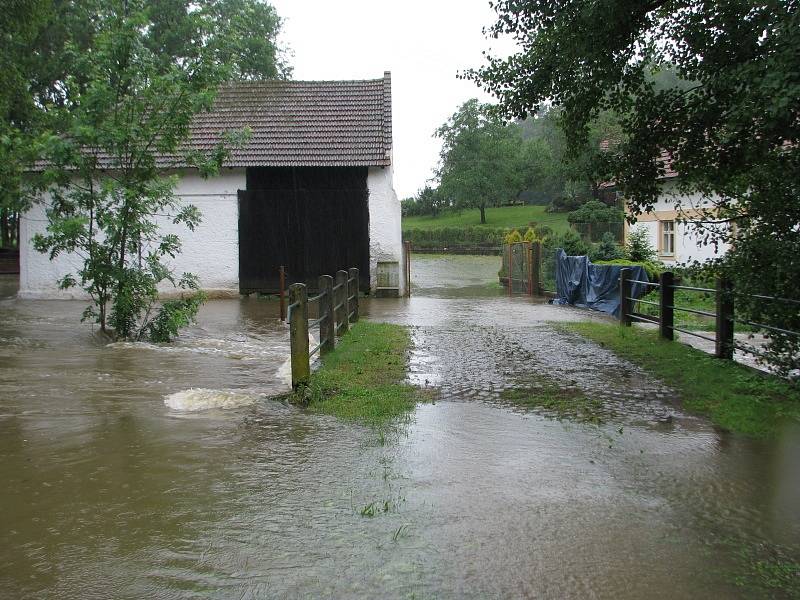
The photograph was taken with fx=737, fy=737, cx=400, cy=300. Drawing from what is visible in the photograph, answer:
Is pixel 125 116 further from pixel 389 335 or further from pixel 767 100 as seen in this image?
pixel 767 100

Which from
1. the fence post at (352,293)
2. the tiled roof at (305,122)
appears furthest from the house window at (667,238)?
the fence post at (352,293)

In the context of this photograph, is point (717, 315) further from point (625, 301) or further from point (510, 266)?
point (510, 266)

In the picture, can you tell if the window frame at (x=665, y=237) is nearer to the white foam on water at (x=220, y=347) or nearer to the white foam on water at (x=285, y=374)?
the white foam on water at (x=220, y=347)

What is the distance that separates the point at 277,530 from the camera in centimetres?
448

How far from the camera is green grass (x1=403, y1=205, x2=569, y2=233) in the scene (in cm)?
6662

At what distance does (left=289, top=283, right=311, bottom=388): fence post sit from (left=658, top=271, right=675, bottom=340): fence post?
6.29 m

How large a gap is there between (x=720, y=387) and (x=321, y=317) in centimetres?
523

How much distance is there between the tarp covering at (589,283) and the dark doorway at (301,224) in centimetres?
558

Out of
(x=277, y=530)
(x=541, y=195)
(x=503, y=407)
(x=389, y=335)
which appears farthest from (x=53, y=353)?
(x=541, y=195)

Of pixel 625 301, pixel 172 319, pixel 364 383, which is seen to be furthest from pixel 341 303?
pixel 625 301

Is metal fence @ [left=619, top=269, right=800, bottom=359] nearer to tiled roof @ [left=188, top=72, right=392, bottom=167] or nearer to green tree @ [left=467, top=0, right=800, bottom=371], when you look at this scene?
green tree @ [left=467, top=0, right=800, bottom=371]

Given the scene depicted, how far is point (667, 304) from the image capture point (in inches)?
468

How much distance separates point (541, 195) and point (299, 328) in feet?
257

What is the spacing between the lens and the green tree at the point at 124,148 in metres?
11.6
